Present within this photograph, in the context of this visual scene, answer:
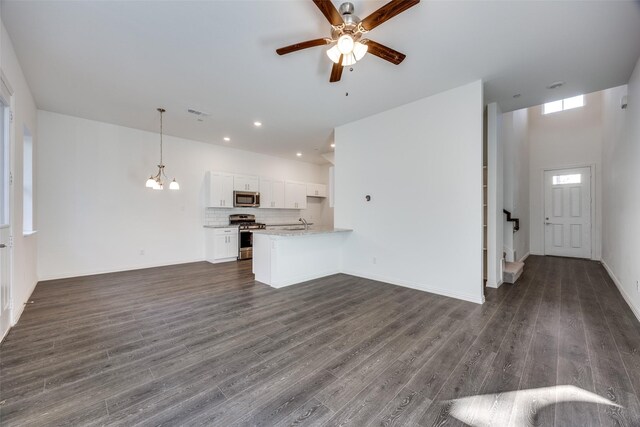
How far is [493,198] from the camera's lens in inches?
160

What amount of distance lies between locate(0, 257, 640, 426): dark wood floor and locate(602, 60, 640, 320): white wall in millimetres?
466

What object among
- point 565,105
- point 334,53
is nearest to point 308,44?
point 334,53

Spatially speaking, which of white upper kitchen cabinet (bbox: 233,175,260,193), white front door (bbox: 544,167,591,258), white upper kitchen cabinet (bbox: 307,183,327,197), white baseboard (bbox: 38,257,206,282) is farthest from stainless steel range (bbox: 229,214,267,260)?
white front door (bbox: 544,167,591,258)

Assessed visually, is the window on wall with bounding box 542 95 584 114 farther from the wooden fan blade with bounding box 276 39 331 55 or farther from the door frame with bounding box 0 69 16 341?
the door frame with bounding box 0 69 16 341

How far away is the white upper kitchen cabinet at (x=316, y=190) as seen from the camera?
850cm

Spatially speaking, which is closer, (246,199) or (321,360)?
(321,360)

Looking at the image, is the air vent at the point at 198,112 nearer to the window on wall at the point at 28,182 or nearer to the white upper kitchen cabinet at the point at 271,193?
the window on wall at the point at 28,182

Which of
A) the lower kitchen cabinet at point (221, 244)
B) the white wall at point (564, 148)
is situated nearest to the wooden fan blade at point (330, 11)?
the lower kitchen cabinet at point (221, 244)

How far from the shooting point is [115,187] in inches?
205

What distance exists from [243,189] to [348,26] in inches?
214

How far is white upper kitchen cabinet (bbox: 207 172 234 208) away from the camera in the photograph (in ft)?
20.7

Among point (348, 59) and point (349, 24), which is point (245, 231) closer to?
point (348, 59)

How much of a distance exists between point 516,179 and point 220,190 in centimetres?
692

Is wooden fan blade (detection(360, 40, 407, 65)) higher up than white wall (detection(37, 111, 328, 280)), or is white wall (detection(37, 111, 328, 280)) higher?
wooden fan blade (detection(360, 40, 407, 65))
